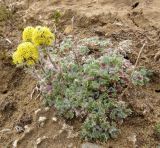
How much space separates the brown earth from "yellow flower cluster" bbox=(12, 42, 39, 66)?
0.71 metres

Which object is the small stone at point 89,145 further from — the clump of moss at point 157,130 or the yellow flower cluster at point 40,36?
the yellow flower cluster at point 40,36

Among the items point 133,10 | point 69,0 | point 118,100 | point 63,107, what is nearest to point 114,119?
point 118,100

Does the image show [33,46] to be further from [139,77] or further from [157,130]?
[157,130]

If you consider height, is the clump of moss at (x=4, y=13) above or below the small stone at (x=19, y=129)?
above

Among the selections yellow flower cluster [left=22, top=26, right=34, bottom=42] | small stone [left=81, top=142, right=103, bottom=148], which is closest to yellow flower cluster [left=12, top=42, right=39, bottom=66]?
yellow flower cluster [left=22, top=26, right=34, bottom=42]

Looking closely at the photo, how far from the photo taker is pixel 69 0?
677cm

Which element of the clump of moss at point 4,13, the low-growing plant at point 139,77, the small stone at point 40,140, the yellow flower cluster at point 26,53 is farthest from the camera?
the clump of moss at point 4,13

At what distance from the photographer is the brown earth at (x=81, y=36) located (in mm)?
4590

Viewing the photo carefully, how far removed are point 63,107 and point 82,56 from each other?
27.2 inches

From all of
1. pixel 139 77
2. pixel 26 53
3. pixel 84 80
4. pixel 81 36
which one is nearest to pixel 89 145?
pixel 84 80

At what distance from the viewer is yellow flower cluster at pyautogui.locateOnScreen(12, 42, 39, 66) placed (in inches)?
171

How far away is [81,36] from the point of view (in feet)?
19.2

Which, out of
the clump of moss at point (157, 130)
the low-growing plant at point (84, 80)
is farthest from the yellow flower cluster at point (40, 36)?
the clump of moss at point (157, 130)

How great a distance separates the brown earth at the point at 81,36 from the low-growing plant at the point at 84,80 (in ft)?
0.45
